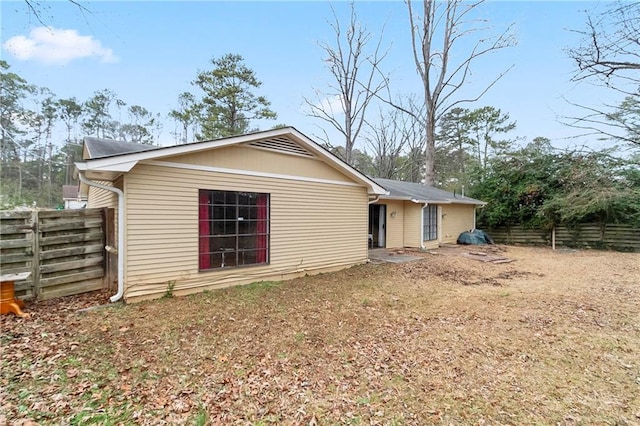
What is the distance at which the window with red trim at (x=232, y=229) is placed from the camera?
5.89 meters

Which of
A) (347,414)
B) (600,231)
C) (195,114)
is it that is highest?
(195,114)

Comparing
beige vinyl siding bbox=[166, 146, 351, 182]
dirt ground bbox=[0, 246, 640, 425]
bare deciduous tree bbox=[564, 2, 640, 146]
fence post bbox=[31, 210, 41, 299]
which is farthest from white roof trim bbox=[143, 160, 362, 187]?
bare deciduous tree bbox=[564, 2, 640, 146]

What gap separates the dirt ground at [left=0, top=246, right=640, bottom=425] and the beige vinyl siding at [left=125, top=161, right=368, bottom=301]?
424mm

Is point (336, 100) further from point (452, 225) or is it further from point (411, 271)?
point (411, 271)

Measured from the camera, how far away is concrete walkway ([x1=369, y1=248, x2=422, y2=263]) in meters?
9.85

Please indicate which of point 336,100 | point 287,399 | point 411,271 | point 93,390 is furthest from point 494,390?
point 336,100

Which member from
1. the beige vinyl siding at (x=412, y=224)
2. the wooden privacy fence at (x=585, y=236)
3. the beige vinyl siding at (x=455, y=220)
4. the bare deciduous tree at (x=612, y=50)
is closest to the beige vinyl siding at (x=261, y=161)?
the bare deciduous tree at (x=612, y=50)

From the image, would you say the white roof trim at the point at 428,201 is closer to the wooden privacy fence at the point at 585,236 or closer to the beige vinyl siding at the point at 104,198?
A: the wooden privacy fence at the point at 585,236

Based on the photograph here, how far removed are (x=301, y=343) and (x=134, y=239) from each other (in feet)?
11.1

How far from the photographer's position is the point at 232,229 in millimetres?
6211

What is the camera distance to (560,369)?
3.34 metres

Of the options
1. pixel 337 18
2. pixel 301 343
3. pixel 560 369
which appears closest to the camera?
pixel 560 369

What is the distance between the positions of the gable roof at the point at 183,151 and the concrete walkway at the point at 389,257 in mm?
2424

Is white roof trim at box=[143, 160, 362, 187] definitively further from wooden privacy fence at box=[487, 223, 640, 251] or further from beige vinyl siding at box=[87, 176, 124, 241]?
wooden privacy fence at box=[487, 223, 640, 251]
